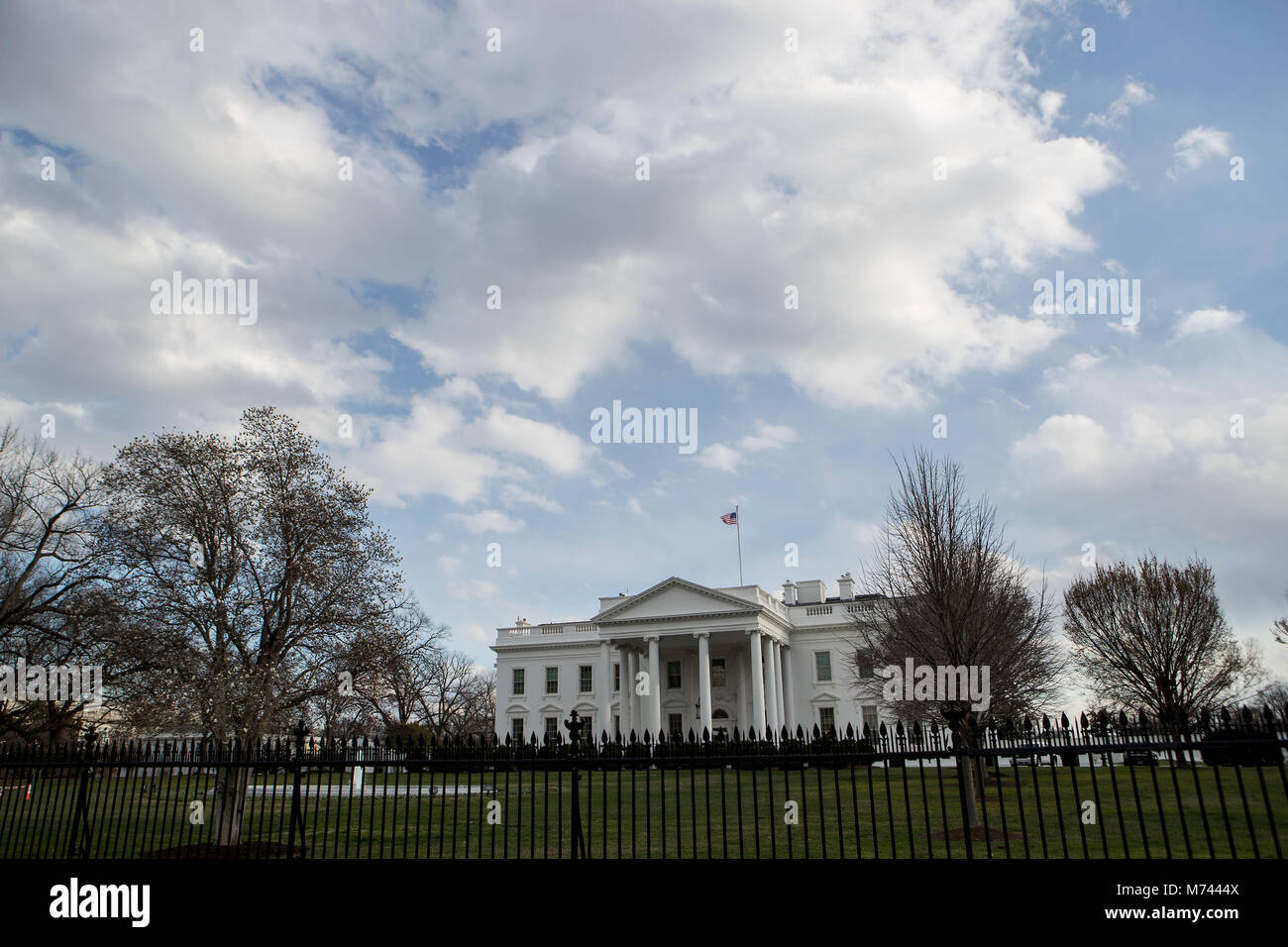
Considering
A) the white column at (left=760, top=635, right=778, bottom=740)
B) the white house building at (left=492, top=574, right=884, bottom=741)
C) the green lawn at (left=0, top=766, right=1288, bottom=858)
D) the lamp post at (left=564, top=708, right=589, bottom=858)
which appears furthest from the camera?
the white column at (left=760, top=635, right=778, bottom=740)

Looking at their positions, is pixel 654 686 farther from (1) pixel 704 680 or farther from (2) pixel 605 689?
(2) pixel 605 689

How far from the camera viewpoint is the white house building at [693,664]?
168 ft

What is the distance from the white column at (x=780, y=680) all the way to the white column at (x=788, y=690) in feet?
0.83

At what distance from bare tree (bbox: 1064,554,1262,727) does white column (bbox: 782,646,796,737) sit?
1879cm

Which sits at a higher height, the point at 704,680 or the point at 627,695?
the point at 704,680

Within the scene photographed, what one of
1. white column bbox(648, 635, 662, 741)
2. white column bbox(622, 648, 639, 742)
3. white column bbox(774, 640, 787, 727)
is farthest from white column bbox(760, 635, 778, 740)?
white column bbox(622, 648, 639, 742)

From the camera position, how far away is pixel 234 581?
52.3 ft

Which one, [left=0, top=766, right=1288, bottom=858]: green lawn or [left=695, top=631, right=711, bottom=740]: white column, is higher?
[left=695, top=631, right=711, bottom=740]: white column

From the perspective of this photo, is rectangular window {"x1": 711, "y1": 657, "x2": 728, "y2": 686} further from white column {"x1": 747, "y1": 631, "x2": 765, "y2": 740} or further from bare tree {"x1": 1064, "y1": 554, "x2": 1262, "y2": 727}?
bare tree {"x1": 1064, "y1": 554, "x2": 1262, "y2": 727}

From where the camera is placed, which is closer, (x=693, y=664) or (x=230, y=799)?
(x=230, y=799)

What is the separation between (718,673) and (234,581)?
44.0m

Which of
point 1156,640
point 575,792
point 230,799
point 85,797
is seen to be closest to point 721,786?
point 575,792

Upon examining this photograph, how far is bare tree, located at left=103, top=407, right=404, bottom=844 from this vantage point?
15.2m
